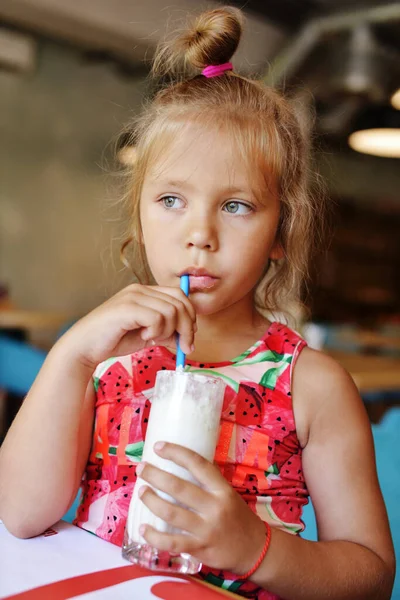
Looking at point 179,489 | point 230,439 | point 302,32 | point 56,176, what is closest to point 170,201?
point 230,439

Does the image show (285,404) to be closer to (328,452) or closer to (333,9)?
(328,452)

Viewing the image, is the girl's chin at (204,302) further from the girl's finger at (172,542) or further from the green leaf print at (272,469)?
the girl's finger at (172,542)

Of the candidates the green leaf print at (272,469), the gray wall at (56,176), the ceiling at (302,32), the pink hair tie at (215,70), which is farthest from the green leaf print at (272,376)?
the gray wall at (56,176)

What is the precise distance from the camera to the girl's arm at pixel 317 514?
2.26 feet

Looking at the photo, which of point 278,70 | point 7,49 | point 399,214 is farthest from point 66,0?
point 399,214

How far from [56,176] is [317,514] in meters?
6.19

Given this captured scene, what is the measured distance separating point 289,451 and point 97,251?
6317 mm

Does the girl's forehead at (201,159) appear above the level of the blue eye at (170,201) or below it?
above

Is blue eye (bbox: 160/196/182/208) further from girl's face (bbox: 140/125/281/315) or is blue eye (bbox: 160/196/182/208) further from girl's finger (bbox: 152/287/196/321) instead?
girl's finger (bbox: 152/287/196/321)

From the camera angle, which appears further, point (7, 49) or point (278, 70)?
point (7, 49)

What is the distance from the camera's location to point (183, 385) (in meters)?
0.73

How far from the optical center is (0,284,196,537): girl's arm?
834mm

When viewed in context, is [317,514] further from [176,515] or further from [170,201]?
[170,201]

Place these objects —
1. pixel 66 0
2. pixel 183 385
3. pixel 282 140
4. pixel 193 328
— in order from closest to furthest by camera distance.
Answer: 1. pixel 183 385
2. pixel 193 328
3. pixel 282 140
4. pixel 66 0
